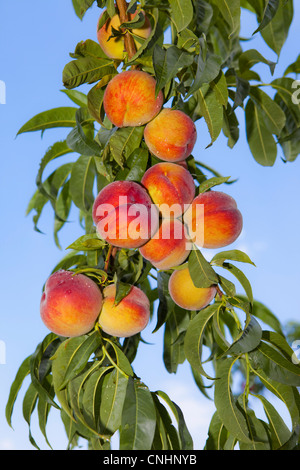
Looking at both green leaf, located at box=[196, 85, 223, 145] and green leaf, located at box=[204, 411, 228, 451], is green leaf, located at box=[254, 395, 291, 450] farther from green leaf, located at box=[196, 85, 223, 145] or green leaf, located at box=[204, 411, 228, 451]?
green leaf, located at box=[196, 85, 223, 145]

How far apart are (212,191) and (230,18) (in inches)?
19.2

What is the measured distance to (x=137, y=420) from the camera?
108cm

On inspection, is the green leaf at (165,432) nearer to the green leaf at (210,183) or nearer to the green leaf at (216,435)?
the green leaf at (216,435)

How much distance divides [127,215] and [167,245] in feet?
0.44

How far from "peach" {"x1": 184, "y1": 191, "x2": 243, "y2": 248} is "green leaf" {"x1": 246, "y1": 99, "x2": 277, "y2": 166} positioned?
2.16ft

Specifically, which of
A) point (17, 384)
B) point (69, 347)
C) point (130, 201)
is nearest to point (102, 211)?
point (130, 201)

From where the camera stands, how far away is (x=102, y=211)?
1.13 meters

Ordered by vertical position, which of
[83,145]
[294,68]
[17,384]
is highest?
[294,68]

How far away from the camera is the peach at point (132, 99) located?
116 centimetres

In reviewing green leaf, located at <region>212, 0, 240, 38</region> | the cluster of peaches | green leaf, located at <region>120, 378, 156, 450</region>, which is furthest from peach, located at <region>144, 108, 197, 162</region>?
green leaf, located at <region>120, 378, 156, 450</region>

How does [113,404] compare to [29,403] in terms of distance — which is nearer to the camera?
[113,404]

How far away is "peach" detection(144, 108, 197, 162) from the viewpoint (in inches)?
46.2

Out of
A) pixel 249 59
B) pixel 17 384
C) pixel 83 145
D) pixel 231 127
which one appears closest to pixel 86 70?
pixel 83 145

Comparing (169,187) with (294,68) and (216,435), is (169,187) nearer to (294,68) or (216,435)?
(216,435)
